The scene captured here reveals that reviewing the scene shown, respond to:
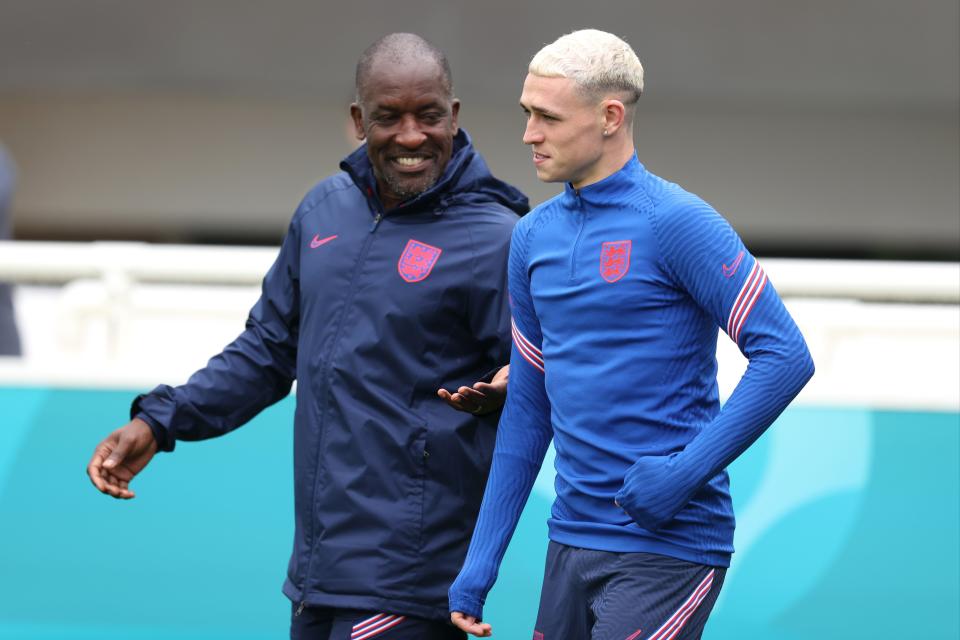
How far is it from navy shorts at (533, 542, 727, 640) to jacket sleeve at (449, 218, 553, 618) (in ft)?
0.48

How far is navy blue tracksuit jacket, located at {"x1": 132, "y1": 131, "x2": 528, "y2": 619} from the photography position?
8.53 feet

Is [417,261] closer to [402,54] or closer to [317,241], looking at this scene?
[317,241]

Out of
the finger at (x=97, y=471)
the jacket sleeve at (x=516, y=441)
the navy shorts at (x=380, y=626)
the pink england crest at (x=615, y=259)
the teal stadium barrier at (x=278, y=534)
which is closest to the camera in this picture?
the pink england crest at (x=615, y=259)

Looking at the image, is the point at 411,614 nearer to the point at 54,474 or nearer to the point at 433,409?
the point at 433,409

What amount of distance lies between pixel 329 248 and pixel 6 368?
4.90ft

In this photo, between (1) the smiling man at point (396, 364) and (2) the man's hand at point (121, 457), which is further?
(2) the man's hand at point (121, 457)

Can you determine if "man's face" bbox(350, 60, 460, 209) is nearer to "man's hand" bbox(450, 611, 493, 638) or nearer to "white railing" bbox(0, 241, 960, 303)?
"man's hand" bbox(450, 611, 493, 638)

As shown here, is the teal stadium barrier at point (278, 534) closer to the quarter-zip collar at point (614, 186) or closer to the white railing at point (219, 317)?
the white railing at point (219, 317)

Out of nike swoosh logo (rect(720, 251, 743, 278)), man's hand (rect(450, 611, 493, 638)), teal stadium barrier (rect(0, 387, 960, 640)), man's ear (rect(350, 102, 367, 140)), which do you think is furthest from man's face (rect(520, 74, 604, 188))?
teal stadium barrier (rect(0, 387, 960, 640))

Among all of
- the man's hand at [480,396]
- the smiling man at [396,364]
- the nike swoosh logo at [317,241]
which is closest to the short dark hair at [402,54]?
the smiling man at [396,364]

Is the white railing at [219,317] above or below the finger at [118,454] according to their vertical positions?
above

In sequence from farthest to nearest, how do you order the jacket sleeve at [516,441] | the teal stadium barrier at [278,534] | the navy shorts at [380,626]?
the teal stadium barrier at [278,534] < the navy shorts at [380,626] < the jacket sleeve at [516,441]

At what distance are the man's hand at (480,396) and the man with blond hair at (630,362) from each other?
18 centimetres

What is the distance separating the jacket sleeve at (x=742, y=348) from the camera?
209 cm
